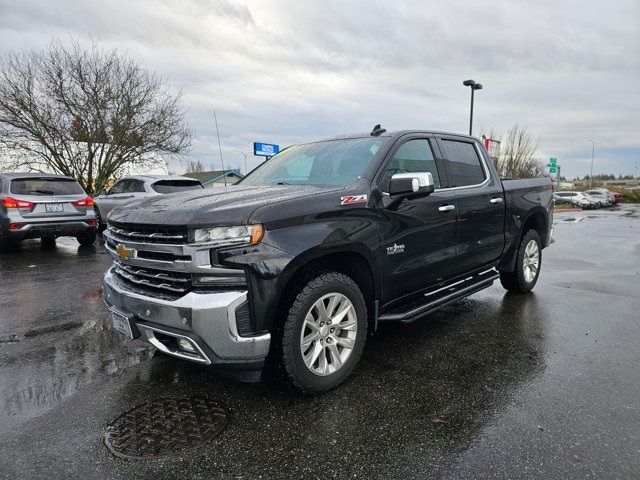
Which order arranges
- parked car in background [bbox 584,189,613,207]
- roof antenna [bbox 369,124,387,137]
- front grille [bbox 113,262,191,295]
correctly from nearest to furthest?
front grille [bbox 113,262,191,295], roof antenna [bbox 369,124,387,137], parked car in background [bbox 584,189,613,207]

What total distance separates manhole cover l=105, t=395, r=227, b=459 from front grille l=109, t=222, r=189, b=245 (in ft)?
3.55

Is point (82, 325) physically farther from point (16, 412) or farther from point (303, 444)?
point (303, 444)

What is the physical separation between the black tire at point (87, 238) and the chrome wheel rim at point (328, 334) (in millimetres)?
8213

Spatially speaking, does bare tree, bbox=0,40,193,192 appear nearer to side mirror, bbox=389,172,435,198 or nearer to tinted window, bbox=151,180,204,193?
tinted window, bbox=151,180,204,193

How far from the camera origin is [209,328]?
2529 millimetres

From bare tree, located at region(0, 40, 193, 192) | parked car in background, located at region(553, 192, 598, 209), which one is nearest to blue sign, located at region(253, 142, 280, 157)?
bare tree, located at region(0, 40, 193, 192)

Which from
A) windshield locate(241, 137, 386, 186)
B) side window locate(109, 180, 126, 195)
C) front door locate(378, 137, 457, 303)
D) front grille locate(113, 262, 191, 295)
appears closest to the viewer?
front grille locate(113, 262, 191, 295)

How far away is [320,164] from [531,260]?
3344mm

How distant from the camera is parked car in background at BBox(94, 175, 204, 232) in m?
10.8

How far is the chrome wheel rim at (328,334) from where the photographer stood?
2.90m

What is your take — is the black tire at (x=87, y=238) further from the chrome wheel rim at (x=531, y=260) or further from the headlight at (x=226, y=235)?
the chrome wheel rim at (x=531, y=260)

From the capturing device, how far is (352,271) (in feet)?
10.7

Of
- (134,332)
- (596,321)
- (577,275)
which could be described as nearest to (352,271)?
(134,332)

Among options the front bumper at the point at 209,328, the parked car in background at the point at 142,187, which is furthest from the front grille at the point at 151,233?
the parked car in background at the point at 142,187
